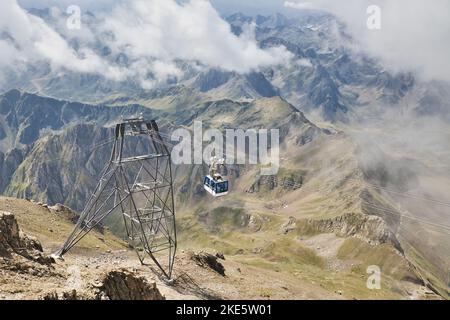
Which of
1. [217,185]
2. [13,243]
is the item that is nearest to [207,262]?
[217,185]

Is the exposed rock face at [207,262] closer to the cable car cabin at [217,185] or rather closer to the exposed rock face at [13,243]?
the cable car cabin at [217,185]

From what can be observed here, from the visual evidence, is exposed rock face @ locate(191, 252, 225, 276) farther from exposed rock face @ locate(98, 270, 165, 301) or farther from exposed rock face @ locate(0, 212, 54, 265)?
exposed rock face @ locate(0, 212, 54, 265)

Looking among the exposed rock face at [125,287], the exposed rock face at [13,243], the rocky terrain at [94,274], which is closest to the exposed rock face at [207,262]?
the rocky terrain at [94,274]

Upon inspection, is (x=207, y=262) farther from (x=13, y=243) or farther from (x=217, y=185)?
(x=13, y=243)
